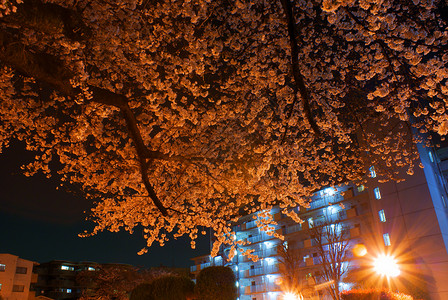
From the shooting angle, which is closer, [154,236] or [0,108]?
[0,108]

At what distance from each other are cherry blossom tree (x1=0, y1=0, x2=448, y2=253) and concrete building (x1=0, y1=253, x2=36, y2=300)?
3941 centimetres

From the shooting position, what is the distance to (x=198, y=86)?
7.69 metres

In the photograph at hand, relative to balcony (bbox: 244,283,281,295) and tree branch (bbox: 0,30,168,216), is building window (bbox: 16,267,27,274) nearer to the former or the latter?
balcony (bbox: 244,283,281,295)

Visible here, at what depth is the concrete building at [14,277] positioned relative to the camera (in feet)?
130

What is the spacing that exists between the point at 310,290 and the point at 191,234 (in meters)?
19.5

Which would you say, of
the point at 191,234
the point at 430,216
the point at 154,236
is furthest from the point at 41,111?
the point at 430,216

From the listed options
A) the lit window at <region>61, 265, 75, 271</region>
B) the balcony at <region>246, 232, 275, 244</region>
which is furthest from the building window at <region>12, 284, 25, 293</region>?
the balcony at <region>246, 232, 275, 244</region>

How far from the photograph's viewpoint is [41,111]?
7688 mm

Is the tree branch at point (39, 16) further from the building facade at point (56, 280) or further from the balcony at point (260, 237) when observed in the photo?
the building facade at point (56, 280)

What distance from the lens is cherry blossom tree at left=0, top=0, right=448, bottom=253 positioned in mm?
5418

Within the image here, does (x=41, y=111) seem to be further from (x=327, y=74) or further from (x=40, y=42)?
(x=327, y=74)

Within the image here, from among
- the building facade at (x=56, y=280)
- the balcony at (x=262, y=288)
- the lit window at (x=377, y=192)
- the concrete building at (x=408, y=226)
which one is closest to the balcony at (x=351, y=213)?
the concrete building at (x=408, y=226)

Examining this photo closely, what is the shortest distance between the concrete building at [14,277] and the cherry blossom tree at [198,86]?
1552 inches

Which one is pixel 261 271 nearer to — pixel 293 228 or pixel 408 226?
pixel 293 228
